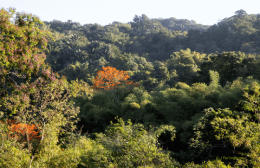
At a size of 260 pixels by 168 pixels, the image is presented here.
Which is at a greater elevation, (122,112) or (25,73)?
(25,73)

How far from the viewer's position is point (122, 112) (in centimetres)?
1206

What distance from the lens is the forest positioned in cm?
400

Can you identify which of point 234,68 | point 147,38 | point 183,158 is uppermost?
point 147,38

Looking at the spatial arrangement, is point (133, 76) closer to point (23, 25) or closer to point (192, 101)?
point (192, 101)

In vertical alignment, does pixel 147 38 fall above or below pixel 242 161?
above

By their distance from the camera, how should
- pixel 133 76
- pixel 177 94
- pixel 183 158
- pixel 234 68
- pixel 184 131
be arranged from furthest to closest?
pixel 133 76
pixel 234 68
pixel 177 94
pixel 184 131
pixel 183 158

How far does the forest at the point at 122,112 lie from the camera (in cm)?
400

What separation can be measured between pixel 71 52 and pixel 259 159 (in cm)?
3599

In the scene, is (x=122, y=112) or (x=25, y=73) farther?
(x=122, y=112)

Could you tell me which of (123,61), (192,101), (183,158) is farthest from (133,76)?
(183,158)

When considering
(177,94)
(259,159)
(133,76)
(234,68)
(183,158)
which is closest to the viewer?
(259,159)

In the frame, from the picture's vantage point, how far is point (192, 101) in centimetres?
913

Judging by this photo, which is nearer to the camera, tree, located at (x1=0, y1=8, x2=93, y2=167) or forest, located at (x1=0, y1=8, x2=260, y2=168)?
forest, located at (x1=0, y1=8, x2=260, y2=168)

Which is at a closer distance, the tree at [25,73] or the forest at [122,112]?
the forest at [122,112]
